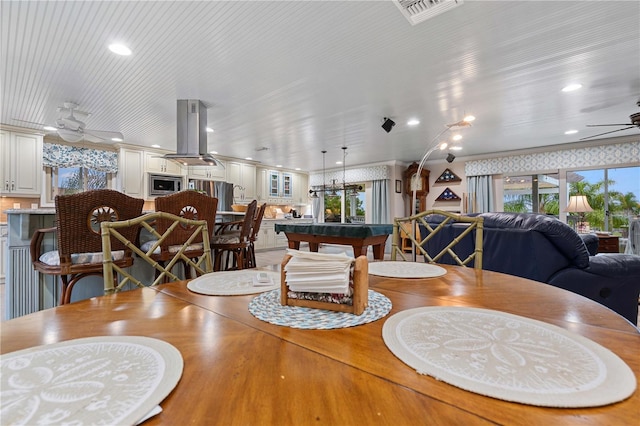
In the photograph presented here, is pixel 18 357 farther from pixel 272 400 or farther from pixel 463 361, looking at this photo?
pixel 463 361

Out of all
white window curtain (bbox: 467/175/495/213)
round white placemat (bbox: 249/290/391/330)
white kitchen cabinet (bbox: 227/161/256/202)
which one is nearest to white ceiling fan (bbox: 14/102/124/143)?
white kitchen cabinet (bbox: 227/161/256/202)

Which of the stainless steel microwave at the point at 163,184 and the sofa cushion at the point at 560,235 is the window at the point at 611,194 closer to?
the sofa cushion at the point at 560,235

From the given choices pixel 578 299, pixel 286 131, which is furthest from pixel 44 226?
pixel 286 131

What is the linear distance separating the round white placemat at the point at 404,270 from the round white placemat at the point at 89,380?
841mm

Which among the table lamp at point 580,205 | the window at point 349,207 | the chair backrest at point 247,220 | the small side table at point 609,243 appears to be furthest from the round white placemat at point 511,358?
the window at point 349,207

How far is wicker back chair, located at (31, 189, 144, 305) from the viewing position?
1629mm

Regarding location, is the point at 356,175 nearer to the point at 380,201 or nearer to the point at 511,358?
the point at 380,201

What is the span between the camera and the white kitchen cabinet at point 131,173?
524 cm

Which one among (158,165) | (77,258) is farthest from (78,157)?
(77,258)

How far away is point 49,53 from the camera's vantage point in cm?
244

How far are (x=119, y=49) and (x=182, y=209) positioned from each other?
1.55m

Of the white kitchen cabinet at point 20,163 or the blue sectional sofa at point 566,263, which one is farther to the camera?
the white kitchen cabinet at point 20,163

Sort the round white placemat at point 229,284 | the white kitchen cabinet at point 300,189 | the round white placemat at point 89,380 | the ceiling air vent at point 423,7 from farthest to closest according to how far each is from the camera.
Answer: the white kitchen cabinet at point 300,189
the ceiling air vent at point 423,7
the round white placemat at point 229,284
the round white placemat at point 89,380

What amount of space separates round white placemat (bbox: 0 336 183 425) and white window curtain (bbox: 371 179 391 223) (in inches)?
279
